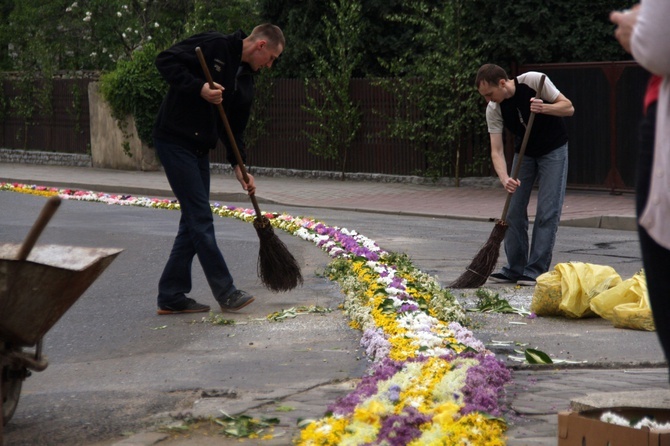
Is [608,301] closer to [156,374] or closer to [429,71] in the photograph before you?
[156,374]

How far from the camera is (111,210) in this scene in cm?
1648

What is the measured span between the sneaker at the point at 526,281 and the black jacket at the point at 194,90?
2864 millimetres

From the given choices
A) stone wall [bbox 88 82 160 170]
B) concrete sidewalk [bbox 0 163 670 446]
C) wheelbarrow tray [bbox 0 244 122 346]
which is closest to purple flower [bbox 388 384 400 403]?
concrete sidewalk [bbox 0 163 670 446]

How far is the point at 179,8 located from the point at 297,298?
27.3 m

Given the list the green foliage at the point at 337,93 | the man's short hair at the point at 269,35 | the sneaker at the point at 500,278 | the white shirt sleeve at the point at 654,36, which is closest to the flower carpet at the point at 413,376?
the sneaker at the point at 500,278

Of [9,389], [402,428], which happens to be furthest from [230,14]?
[402,428]

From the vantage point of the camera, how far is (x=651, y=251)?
9.18 ft

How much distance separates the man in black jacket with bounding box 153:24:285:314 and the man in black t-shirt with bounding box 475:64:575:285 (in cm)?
197

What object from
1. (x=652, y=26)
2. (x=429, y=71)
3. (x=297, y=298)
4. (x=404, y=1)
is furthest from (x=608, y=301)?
(x=404, y=1)

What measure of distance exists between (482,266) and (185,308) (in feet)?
7.52

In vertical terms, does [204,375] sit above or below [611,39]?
below

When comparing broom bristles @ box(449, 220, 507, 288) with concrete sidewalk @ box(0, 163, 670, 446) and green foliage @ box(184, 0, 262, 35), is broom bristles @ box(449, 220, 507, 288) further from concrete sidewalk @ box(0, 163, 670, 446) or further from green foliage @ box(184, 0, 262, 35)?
green foliage @ box(184, 0, 262, 35)

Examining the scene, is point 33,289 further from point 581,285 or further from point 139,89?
point 139,89

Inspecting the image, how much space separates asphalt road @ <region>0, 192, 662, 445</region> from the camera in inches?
210
